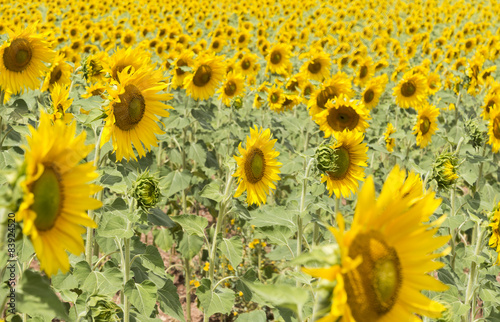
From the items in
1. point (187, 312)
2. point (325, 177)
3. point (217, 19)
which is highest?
point (217, 19)

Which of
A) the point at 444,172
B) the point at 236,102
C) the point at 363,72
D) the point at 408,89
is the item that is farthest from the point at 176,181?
the point at 363,72

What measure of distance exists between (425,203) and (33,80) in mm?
2688

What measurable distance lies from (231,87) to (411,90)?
86.5 inches

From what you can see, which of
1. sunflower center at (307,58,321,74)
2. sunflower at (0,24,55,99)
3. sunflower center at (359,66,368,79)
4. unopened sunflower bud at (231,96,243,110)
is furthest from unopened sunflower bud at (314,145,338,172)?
sunflower center at (359,66,368,79)

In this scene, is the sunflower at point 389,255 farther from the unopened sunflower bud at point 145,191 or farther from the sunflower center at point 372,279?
the unopened sunflower bud at point 145,191

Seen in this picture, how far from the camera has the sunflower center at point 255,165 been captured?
7.93 ft

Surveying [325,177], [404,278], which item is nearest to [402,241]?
[404,278]

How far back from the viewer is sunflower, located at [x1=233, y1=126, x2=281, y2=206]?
2371 millimetres

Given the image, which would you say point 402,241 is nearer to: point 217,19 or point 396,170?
point 396,170

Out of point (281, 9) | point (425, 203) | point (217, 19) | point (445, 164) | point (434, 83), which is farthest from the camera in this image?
point (281, 9)

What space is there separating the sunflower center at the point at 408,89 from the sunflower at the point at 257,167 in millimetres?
3076

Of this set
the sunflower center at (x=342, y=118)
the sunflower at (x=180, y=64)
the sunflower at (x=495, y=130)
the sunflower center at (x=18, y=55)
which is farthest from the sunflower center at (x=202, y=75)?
the sunflower at (x=495, y=130)

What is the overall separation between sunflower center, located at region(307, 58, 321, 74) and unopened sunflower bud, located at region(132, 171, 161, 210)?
3.99 meters

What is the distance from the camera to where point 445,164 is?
99.0 inches
